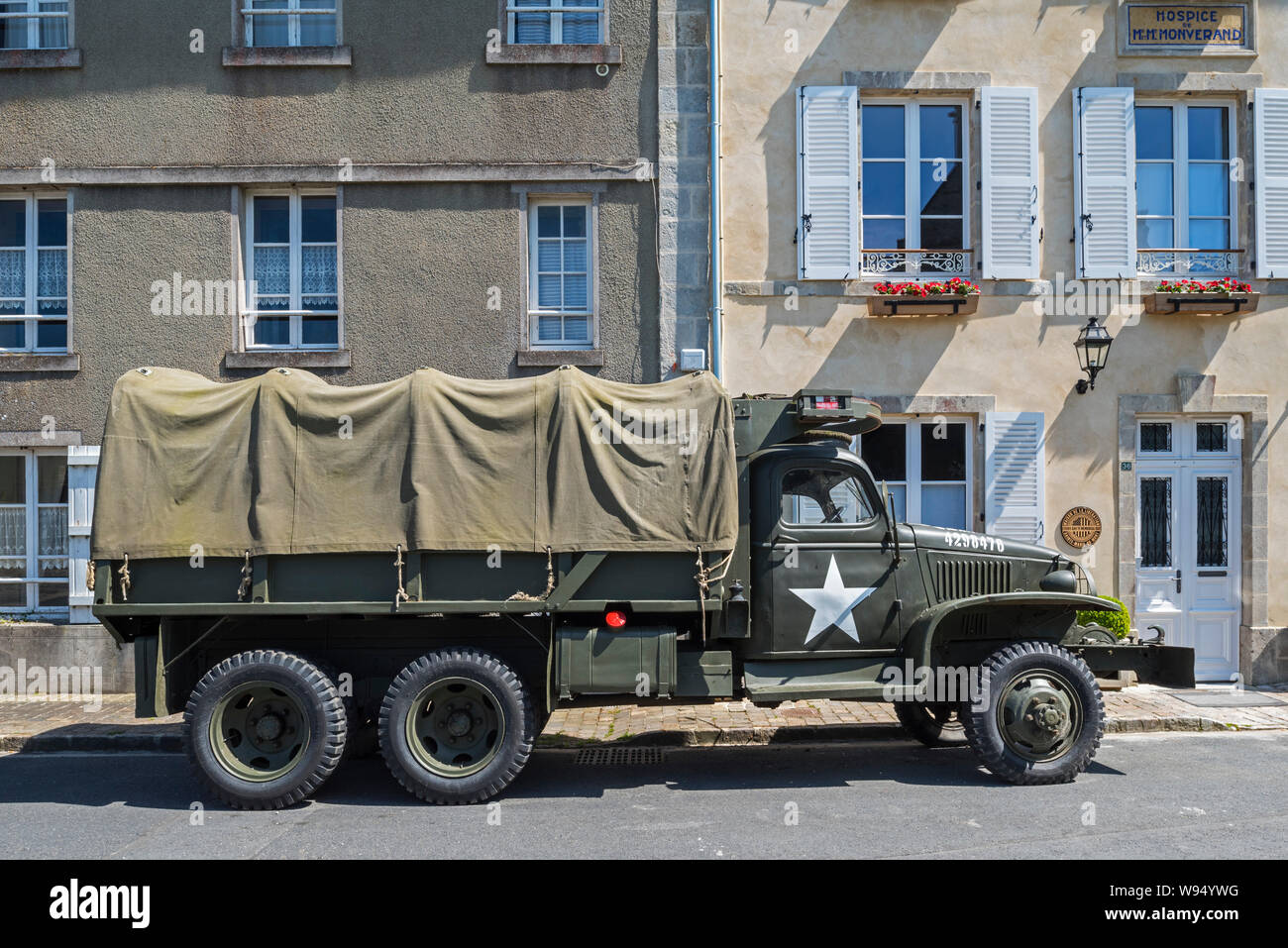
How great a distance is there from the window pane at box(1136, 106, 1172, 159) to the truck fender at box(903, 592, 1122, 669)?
667 cm

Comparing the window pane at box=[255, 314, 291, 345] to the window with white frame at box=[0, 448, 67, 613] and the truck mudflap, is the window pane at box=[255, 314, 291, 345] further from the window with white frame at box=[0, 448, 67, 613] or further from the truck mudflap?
the truck mudflap

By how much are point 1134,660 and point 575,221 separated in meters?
7.16

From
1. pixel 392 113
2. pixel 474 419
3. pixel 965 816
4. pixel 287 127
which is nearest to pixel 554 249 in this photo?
pixel 392 113

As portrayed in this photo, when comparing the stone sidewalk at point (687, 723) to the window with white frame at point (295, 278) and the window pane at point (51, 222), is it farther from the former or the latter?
the window pane at point (51, 222)

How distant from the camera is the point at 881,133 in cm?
1103

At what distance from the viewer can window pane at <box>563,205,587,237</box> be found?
1093 centimetres

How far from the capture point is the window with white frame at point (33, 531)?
35.2 feet

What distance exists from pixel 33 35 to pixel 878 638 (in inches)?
442

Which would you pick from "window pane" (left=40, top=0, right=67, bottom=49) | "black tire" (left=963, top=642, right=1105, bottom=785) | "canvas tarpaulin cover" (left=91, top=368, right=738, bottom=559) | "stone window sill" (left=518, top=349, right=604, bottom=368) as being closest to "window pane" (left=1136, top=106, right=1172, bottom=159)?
"stone window sill" (left=518, top=349, right=604, bottom=368)

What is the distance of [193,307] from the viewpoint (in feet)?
35.1

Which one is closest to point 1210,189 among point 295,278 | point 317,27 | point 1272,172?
point 1272,172

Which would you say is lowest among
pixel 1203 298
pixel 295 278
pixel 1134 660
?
pixel 1134 660

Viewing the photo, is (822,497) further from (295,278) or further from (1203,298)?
(295,278)

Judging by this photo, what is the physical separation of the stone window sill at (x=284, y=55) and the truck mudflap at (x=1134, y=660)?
9362 millimetres
